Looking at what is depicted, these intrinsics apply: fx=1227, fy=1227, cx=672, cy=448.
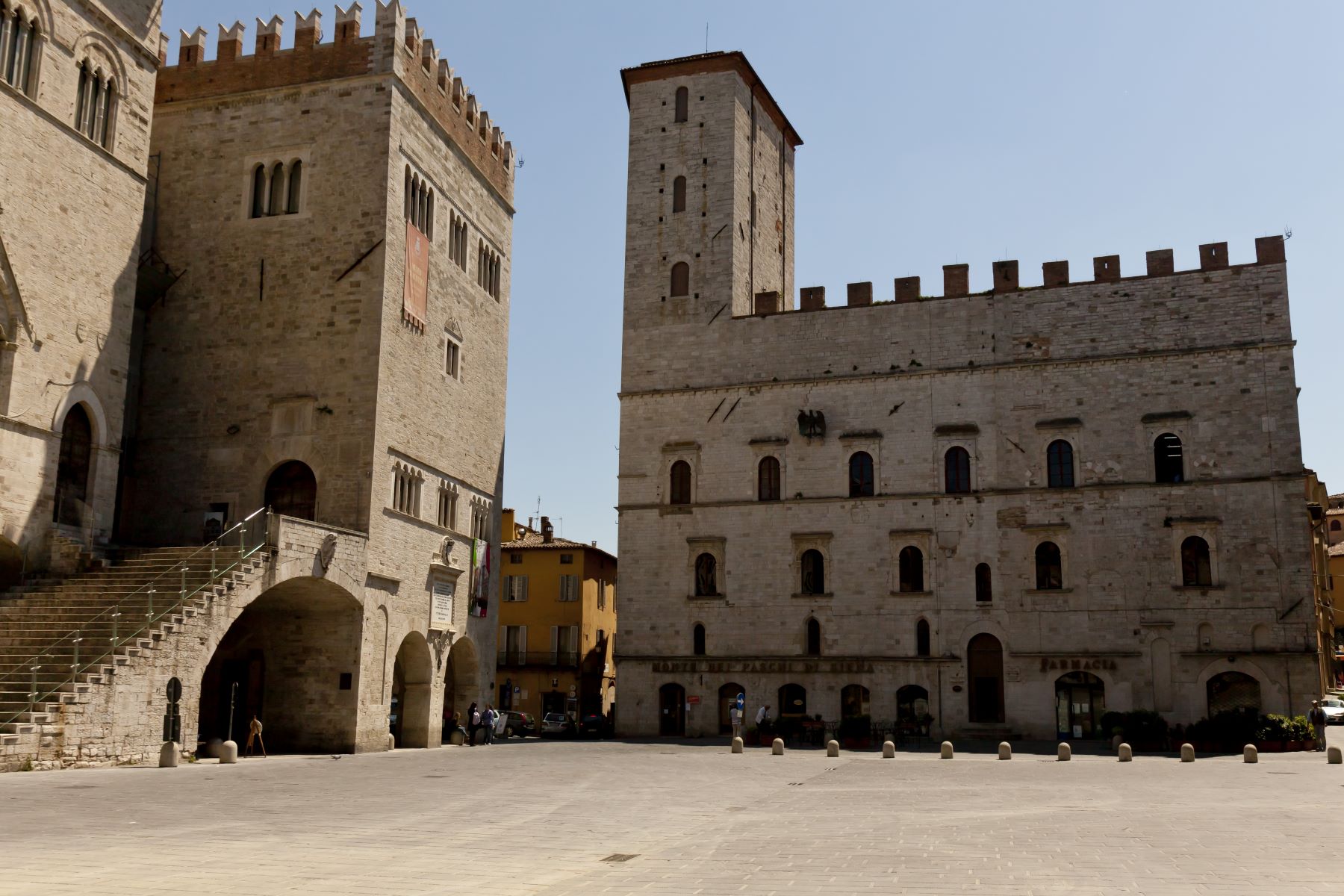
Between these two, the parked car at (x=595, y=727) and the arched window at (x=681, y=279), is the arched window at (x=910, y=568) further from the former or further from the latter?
the parked car at (x=595, y=727)

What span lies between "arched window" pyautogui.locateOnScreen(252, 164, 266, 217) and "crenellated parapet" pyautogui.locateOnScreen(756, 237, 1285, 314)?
660 inches

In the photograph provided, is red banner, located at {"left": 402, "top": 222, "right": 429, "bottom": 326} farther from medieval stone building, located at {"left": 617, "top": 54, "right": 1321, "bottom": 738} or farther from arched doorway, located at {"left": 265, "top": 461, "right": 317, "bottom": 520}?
medieval stone building, located at {"left": 617, "top": 54, "right": 1321, "bottom": 738}

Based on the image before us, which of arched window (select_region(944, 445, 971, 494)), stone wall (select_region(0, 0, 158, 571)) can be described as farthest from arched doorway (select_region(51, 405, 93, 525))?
arched window (select_region(944, 445, 971, 494))

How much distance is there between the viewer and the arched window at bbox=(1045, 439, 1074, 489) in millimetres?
36500

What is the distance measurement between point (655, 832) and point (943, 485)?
2646cm

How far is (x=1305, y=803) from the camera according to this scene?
16.1 m

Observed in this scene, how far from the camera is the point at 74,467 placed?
82.0 ft

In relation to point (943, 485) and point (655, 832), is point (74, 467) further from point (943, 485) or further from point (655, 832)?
point (943, 485)

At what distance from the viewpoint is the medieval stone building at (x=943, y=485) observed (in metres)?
34.7

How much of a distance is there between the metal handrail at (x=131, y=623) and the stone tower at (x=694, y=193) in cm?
1954

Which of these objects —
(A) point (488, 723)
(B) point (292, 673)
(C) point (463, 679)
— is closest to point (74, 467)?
(B) point (292, 673)

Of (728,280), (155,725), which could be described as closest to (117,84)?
(155,725)

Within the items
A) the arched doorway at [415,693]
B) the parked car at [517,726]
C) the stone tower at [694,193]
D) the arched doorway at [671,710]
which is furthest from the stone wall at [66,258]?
the parked car at [517,726]

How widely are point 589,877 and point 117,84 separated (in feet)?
75.3
